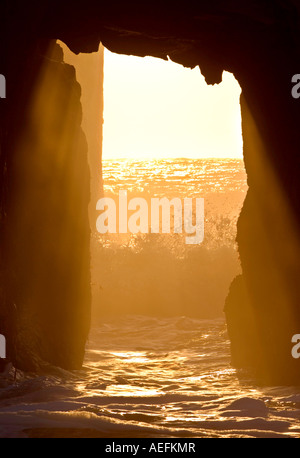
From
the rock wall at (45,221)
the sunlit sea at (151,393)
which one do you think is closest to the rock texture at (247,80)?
the rock wall at (45,221)

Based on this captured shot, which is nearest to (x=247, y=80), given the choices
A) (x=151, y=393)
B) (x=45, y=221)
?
(x=45, y=221)

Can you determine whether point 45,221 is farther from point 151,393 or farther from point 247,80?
point 247,80

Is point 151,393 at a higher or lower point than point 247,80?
lower

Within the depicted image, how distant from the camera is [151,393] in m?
11.0

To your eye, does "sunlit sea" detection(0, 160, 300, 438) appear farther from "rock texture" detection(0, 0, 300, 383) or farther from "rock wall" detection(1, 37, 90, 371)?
"rock texture" detection(0, 0, 300, 383)

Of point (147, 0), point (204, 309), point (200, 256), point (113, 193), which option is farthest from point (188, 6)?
point (113, 193)

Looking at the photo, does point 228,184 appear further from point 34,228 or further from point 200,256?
point 34,228

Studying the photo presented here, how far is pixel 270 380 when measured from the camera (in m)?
12.4

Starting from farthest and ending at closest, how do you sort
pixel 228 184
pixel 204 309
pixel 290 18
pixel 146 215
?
pixel 228 184 < pixel 146 215 < pixel 204 309 < pixel 290 18

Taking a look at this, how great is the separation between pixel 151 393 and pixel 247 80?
496 cm

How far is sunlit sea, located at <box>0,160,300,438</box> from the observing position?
7.79 metres

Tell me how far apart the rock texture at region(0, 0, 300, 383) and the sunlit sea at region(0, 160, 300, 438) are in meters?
0.95

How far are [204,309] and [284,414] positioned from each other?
61.7ft

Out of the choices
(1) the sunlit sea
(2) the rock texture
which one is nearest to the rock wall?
(2) the rock texture
